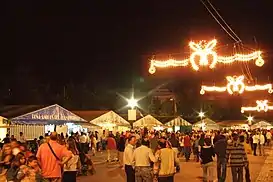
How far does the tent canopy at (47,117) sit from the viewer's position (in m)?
27.3

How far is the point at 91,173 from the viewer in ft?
73.0

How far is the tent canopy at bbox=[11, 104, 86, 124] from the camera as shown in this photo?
27.3 m

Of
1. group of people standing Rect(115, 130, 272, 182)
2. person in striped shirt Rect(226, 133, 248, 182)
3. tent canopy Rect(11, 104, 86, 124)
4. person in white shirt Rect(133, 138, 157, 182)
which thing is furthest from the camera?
tent canopy Rect(11, 104, 86, 124)

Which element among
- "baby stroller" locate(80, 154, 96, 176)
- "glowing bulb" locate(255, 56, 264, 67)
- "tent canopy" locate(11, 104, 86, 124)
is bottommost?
"baby stroller" locate(80, 154, 96, 176)

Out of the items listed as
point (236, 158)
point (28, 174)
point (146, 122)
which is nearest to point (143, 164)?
point (28, 174)

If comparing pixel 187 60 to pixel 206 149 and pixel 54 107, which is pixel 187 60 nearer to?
pixel 54 107

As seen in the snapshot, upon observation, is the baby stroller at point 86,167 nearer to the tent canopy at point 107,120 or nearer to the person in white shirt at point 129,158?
the person in white shirt at point 129,158

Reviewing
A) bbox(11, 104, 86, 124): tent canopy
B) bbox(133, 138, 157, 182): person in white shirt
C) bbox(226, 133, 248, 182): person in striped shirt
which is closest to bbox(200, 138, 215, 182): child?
bbox(226, 133, 248, 182): person in striped shirt

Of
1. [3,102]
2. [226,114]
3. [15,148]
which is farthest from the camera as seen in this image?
[226,114]

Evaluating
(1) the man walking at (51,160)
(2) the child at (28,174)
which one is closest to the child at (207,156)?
(1) the man walking at (51,160)

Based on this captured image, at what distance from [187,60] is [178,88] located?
63.9 meters

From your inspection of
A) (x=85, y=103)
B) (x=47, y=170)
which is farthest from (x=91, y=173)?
(x=85, y=103)

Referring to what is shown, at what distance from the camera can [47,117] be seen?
93.7 ft

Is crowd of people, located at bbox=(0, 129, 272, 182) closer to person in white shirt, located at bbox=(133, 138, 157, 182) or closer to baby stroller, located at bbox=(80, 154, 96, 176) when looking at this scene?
person in white shirt, located at bbox=(133, 138, 157, 182)
